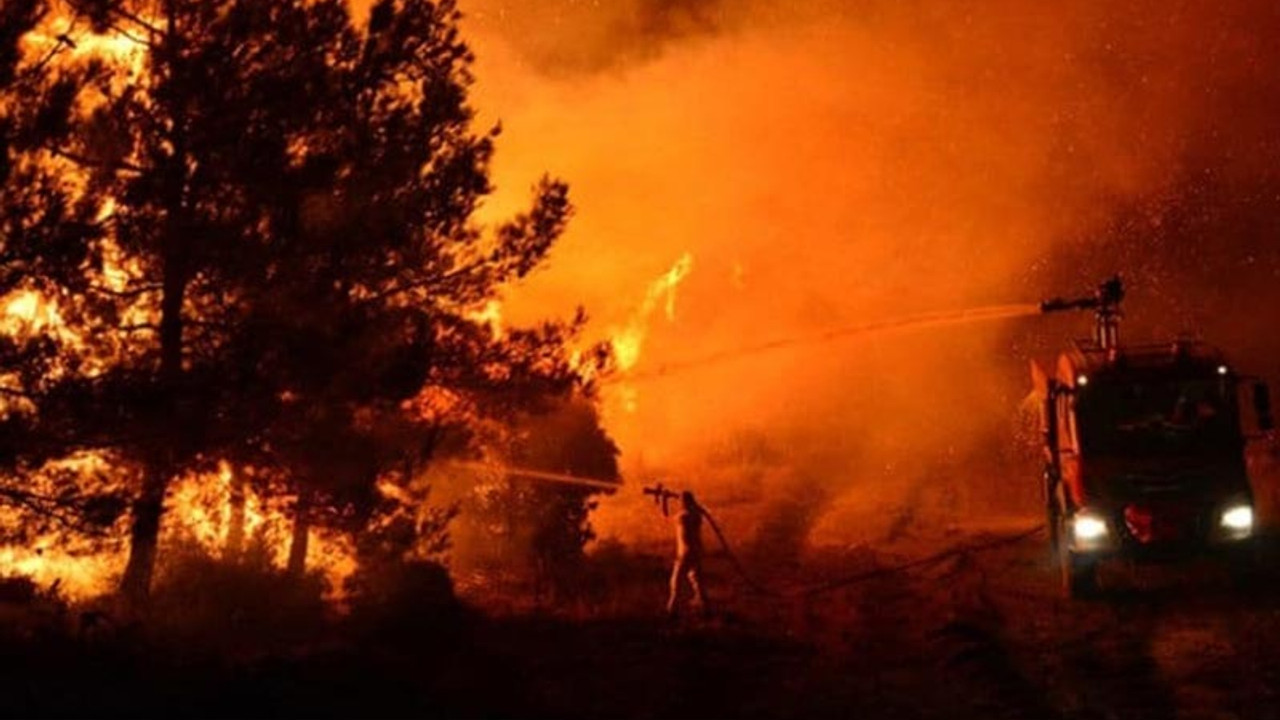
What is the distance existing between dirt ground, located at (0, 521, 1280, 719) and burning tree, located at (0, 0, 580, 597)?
181 cm

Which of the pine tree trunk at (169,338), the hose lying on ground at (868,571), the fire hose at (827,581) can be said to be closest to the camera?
the pine tree trunk at (169,338)

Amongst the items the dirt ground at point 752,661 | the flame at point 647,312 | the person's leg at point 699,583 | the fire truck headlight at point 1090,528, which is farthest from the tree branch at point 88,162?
the flame at point 647,312

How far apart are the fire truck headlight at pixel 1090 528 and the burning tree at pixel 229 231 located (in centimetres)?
764

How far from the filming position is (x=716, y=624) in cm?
1446

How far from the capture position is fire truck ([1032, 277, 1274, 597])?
1369 cm

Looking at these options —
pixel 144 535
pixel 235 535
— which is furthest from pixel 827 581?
pixel 144 535

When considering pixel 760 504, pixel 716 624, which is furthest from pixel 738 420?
pixel 716 624

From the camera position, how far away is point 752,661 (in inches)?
495

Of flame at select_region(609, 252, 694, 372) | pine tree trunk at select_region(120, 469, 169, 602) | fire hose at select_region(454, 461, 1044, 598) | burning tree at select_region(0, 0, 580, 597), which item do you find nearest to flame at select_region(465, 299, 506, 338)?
burning tree at select_region(0, 0, 580, 597)

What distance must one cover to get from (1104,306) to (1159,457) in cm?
234

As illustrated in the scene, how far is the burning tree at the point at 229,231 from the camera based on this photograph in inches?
395

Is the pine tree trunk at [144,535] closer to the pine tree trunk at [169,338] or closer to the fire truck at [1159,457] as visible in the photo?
the pine tree trunk at [169,338]

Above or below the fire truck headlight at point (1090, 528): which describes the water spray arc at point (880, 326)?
above

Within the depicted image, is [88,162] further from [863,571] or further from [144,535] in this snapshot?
[863,571]
